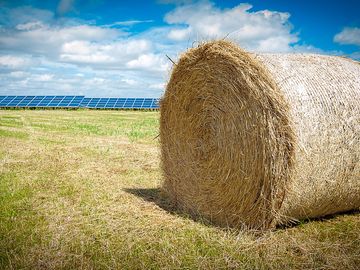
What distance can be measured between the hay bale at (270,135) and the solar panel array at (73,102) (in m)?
38.0

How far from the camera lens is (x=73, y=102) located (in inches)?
1827

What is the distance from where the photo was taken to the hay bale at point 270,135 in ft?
16.2

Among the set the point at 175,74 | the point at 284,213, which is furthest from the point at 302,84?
the point at 175,74

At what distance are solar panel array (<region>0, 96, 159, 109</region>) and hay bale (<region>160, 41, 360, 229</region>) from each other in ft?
125

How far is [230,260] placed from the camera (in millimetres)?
4348

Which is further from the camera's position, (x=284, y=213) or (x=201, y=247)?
(x=284, y=213)

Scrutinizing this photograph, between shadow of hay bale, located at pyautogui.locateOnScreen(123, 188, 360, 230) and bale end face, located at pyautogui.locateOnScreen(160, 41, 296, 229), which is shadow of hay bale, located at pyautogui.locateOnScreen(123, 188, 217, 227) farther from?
bale end face, located at pyautogui.locateOnScreen(160, 41, 296, 229)

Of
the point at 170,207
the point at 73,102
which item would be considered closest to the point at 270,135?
the point at 170,207

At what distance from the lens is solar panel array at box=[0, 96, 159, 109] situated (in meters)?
44.7

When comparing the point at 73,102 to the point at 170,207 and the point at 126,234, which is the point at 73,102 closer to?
the point at 170,207

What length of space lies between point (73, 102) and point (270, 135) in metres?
43.8

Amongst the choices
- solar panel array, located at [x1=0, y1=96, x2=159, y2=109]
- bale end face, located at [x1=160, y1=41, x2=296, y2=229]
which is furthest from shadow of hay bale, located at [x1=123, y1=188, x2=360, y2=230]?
solar panel array, located at [x1=0, y1=96, x2=159, y2=109]

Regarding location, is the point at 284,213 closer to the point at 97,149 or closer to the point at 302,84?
the point at 302,84

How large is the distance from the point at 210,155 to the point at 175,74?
1.58 meters
